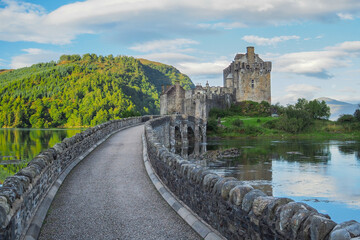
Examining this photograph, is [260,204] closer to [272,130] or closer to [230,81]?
[272,130]

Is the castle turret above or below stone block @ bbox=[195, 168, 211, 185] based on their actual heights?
above

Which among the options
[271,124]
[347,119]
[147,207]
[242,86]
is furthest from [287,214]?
[242,86]

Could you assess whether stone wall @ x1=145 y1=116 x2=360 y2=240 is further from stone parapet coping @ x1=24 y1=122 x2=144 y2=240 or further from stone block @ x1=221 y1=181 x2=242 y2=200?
Answer: stone parapet coping @ x1=24 y1=122 x2=144 y2=240

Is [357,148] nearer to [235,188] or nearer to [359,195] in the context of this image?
[359,195]

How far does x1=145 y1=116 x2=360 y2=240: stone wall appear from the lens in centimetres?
344

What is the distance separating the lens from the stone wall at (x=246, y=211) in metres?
3.44

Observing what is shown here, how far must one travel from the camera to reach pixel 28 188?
625cm

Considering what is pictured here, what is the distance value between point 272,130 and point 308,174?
33935mm

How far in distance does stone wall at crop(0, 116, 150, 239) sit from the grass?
4766 cm

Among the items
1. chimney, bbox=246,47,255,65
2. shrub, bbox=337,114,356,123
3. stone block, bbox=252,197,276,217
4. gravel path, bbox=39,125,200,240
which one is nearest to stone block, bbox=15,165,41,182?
gravel path, bbox=39,125,200,240

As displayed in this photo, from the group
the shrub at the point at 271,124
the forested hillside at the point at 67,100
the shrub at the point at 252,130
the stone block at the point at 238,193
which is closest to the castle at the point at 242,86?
the shrub at the point at 252,130

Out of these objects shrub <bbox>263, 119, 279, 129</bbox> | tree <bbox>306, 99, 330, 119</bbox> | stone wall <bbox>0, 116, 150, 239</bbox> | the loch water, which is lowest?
the loch water

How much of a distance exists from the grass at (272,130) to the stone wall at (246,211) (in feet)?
167

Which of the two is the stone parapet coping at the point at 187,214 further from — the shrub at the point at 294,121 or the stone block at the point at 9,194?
the shrub at the point at 294,121
